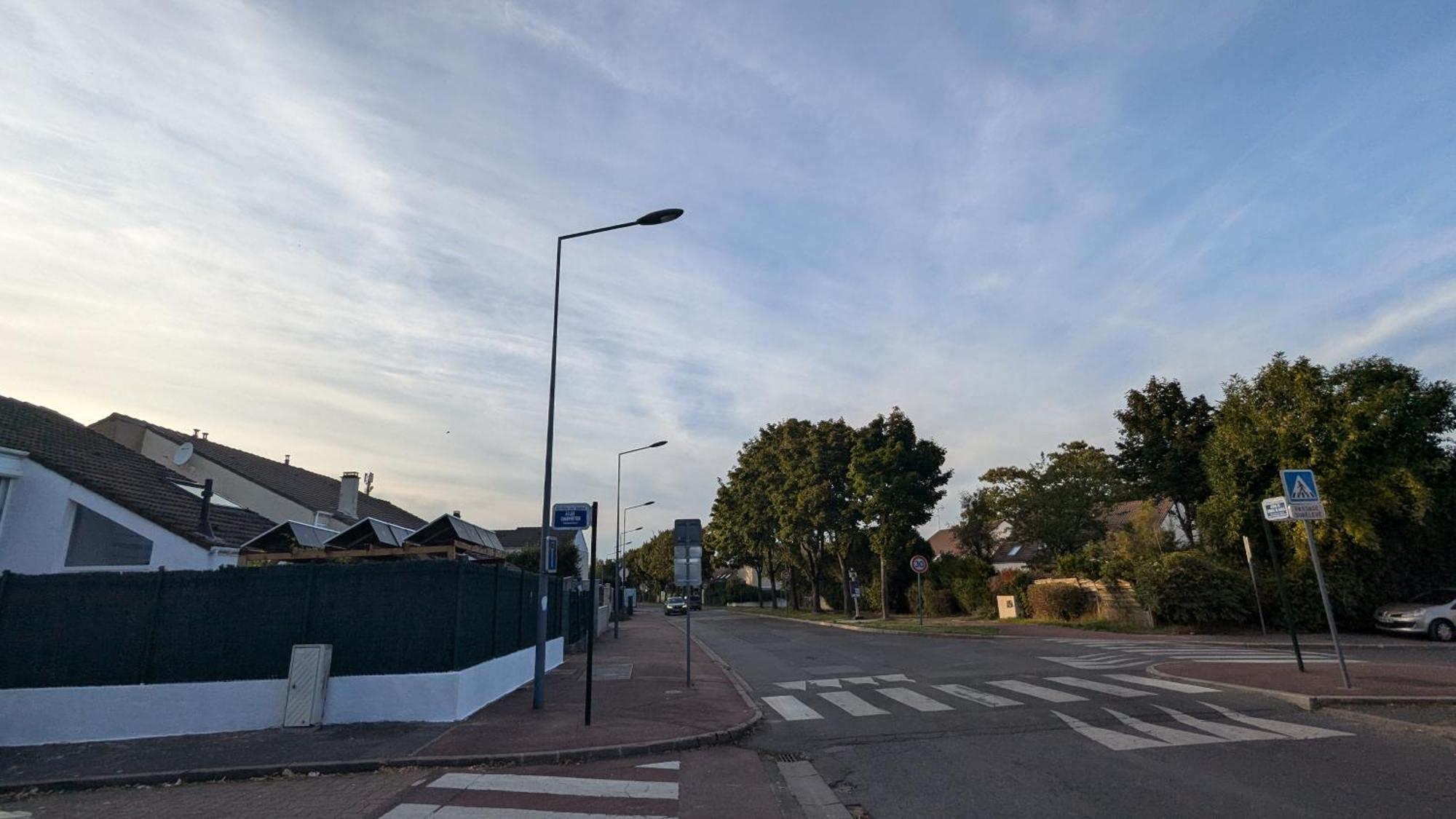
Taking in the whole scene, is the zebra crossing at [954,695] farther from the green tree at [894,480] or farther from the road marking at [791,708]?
the green tree at [894,480]

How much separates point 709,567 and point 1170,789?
2481 inches

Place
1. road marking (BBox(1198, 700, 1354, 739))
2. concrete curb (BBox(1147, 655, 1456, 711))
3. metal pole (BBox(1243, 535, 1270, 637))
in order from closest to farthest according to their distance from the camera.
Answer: road marking (BBox(1198, 700, 1354, 739)) < concrete curb (BBox(1147, 655, 1456, 711)) < metal pole (BBox(1243, 535, 1270, 637))

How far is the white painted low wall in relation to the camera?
Result: 948cm


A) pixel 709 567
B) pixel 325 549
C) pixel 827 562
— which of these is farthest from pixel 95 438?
pixel 709 567

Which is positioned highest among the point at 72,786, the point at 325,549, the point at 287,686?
the point at 325,549

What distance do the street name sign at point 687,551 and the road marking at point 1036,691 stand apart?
5.92 m

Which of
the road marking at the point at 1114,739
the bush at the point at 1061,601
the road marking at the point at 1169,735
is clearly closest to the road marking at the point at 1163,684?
the road marking at the point at 1169,735

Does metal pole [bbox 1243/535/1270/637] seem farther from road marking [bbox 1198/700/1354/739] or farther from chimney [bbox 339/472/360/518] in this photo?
chimney [bbox 339/472/360/518]

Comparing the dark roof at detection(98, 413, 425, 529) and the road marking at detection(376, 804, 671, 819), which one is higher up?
the dark roof at detection(98, 413, 425, 529)

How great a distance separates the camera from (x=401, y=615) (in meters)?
10.4

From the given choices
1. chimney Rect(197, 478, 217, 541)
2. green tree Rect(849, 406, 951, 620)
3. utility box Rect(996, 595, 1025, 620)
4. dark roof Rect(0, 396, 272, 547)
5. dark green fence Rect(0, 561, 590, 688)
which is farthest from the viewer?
green tree Rect(849, 406, 951, 620)

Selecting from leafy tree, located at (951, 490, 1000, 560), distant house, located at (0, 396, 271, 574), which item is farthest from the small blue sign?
leafy tree, located at (951, 490, 1000, 560)

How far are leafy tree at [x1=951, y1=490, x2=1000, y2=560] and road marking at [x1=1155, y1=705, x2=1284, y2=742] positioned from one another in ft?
111

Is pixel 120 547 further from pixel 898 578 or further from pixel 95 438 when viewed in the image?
pixel 898 578
